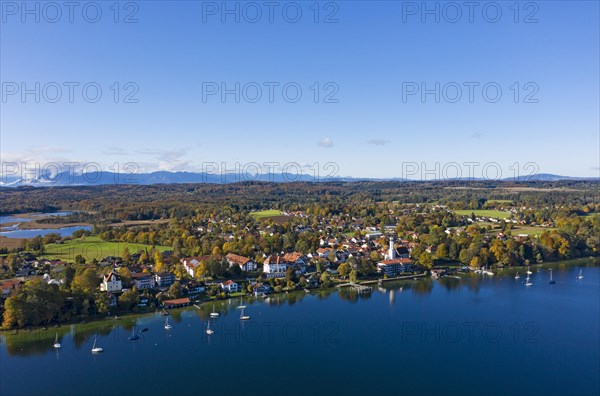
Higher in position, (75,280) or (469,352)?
(75,280)

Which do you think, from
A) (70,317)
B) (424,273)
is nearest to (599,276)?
(424,273)

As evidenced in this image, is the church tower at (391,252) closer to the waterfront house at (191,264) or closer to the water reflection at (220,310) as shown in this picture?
the water reflection at (220,310)

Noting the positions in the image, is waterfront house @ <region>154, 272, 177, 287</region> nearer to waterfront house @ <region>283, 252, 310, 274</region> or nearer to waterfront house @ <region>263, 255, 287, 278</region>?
waterfront house @ <region>263, 255, 287, 278</region>

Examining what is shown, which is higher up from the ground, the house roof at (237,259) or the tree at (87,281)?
the tree at (87,281)

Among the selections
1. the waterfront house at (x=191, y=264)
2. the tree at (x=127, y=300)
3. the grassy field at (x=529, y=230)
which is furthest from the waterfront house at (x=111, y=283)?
the grassy field at (x=529, y=230)

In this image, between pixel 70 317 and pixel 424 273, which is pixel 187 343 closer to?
pixel 70 317

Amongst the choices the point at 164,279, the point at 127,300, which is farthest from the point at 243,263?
the point at 127,300
